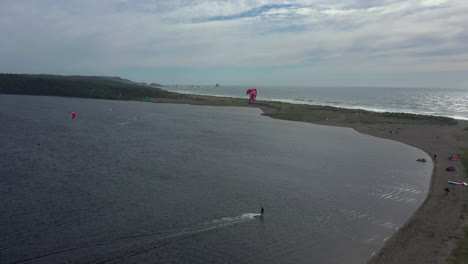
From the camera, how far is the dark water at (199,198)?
24.7 m

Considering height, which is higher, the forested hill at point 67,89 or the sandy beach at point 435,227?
the forested hill at point 67,89

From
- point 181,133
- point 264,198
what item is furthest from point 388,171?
point 181,133

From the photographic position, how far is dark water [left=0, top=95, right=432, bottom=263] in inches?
973

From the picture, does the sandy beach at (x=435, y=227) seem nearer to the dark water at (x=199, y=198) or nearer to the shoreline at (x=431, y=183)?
the shoreline at (x=431, y=183)

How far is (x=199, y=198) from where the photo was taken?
111 feet

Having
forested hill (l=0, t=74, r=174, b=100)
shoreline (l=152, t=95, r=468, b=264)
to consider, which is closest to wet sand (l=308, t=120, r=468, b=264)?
shoreline (l=152, t=95, r=468, b=264)

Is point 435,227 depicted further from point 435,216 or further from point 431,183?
point 431,183

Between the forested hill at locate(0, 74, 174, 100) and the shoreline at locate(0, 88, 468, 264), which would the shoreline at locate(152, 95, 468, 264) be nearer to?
the shoreline at locate(0, 88, 468, 264)

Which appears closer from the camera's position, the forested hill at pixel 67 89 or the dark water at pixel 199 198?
the dark water at pixel 199 198

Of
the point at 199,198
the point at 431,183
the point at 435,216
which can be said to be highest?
the point at 431,183

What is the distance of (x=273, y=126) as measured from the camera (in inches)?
3413

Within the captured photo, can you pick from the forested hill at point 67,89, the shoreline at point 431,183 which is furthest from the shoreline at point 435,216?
the forested hill at point 67,89

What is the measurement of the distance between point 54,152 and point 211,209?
3309cm

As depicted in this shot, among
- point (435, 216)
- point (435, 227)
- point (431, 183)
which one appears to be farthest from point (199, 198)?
point (431, 183)
